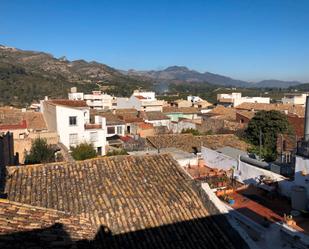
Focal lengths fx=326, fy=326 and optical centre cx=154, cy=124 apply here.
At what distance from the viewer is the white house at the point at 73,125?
101 feet

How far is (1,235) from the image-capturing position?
15.0 ft

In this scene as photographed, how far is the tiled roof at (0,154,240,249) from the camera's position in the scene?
276 inches

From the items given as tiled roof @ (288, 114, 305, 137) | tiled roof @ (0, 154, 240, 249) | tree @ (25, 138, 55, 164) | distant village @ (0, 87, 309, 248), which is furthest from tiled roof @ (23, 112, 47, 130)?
tiled roof @ (288, 114, 305, 137)

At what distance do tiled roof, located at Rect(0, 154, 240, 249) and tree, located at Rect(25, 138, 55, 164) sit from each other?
1705 centimetres

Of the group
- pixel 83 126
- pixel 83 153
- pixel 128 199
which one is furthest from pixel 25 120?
pixel 128 199

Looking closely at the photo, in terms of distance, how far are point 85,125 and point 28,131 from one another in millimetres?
5485

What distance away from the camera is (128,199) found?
7887 mm

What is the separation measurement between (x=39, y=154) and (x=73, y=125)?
21.7 feet

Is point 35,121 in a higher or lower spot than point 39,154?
higher

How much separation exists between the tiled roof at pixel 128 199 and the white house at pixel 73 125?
2270 cm

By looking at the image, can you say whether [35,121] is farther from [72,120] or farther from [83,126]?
[83,126]

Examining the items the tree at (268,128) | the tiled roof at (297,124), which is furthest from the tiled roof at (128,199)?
the tiled roof at (297,124)

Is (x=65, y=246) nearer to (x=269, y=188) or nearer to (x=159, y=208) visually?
(x=159, y=208)

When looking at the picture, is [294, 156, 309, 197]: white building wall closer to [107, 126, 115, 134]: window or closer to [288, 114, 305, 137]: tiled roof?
[288, 114, 305, 137]: tiled roof
